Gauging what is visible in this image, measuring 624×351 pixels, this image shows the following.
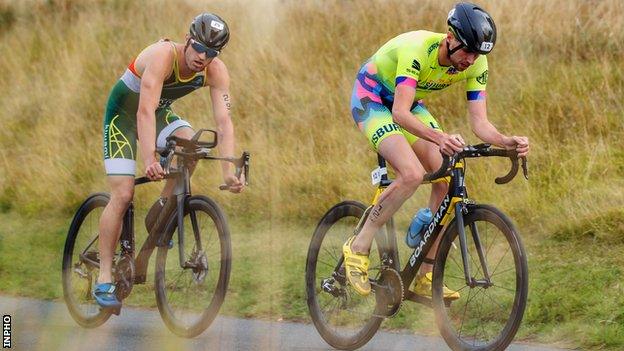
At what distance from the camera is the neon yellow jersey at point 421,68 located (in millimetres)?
7426

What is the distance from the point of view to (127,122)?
332 inches

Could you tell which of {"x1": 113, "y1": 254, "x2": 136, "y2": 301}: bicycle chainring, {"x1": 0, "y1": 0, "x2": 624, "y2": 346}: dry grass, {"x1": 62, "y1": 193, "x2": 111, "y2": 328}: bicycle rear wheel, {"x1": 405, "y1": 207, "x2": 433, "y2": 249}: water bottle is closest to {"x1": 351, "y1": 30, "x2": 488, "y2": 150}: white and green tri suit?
{"x1": 405, "y1": 207, "x2": 433, "y2": 249}: water bottle

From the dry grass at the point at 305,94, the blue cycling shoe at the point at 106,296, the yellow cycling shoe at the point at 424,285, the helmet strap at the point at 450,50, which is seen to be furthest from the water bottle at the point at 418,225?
the dry grass at the point at 305,94

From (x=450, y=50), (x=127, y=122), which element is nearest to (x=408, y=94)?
(x=450, y=50)

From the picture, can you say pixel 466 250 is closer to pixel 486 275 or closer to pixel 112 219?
pixel 486 275

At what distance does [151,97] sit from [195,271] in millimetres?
1099

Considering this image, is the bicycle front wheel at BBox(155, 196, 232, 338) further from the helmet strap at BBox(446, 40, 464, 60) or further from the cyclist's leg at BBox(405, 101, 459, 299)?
the helmet strap at BBox(446, 40, 464, 60)

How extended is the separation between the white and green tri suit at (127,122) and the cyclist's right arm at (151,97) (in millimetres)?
261

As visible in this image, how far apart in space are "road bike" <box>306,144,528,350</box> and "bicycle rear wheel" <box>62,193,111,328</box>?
1.64 meters

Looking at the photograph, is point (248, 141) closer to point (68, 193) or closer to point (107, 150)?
point (68, 193)

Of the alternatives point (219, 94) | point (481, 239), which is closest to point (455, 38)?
point (481, 239)

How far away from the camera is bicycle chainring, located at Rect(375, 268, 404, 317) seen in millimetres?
7504

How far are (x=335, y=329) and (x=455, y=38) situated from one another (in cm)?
201

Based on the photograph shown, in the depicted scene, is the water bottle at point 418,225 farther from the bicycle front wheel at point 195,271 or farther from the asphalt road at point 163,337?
the bicycle front wheel at point 195,271
